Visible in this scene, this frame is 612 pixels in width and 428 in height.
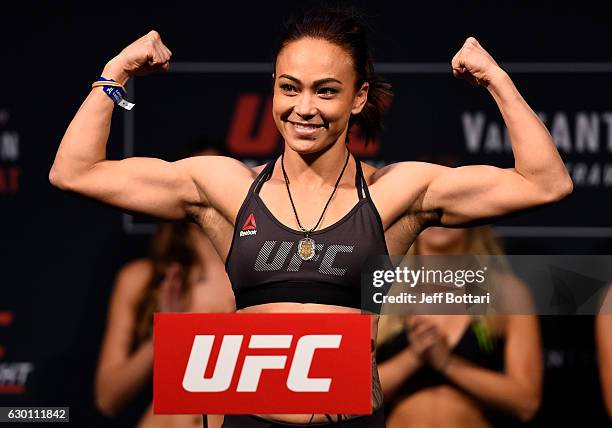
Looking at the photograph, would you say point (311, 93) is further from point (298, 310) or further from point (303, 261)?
point (298, 310)

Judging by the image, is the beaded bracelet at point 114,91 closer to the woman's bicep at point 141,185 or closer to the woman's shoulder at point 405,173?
the woman's bicep at point 141,185

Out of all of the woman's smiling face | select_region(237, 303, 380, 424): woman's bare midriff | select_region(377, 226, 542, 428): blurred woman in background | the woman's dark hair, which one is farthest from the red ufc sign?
select_region(377, 226, 542, 428): blurred woman in background

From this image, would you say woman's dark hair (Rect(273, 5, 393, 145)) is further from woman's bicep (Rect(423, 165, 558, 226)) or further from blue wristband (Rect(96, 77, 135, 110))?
blue wristband (Rect(96, 77, 135, 110))

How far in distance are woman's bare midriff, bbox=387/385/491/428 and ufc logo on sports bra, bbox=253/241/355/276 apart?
1.15m

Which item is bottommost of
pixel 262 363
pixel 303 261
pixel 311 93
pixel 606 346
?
pixel 262 363

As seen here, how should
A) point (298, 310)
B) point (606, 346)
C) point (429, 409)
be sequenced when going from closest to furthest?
point (298, 310)
point (429, 409)
point (606, 346)

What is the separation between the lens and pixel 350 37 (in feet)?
9.04

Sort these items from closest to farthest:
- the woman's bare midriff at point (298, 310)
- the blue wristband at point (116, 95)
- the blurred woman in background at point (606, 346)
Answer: the woman's bare midriff at point (298, 310), the blue wristband at point (116, 95), the blurred woman in background at point (606, 346)

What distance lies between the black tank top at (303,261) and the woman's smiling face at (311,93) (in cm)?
19

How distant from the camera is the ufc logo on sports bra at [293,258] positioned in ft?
8.76

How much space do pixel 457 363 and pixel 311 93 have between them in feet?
4.44

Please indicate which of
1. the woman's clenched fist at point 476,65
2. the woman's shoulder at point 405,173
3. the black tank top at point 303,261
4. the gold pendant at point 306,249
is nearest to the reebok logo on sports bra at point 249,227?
the black tank top at point 303,261

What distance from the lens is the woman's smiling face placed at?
8.77 ft

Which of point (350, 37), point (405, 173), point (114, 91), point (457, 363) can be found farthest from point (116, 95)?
point (457, 363)
